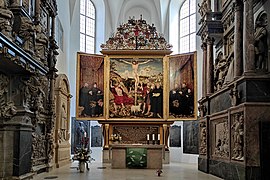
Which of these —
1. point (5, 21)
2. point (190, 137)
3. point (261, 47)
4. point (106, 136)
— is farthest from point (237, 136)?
point (190, 137)

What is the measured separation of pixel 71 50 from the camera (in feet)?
88.9

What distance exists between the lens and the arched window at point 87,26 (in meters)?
29.4

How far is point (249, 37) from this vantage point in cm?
1167

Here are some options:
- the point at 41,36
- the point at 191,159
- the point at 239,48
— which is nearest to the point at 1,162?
the point at 41,36

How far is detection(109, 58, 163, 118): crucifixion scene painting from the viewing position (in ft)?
74.2

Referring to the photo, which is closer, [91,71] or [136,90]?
[91,71]

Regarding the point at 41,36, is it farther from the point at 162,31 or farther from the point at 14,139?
the point at 162,31

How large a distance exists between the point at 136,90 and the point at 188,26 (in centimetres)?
741

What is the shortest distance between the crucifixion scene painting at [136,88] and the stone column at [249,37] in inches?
439

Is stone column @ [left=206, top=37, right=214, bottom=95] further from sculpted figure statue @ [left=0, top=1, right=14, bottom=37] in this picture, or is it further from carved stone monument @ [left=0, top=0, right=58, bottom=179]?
sculpted figure statue @ [left=0, top=1, right=14, bottom=37]

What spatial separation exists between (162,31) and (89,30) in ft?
17.9

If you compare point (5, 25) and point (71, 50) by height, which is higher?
point (71, 50)

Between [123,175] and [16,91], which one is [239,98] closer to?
[123,175]

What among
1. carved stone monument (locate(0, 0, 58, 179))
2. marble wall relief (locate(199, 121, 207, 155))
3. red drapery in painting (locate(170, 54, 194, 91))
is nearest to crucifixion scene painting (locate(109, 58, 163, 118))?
red drapery in painting (locate(170, 54, 194, 91))
